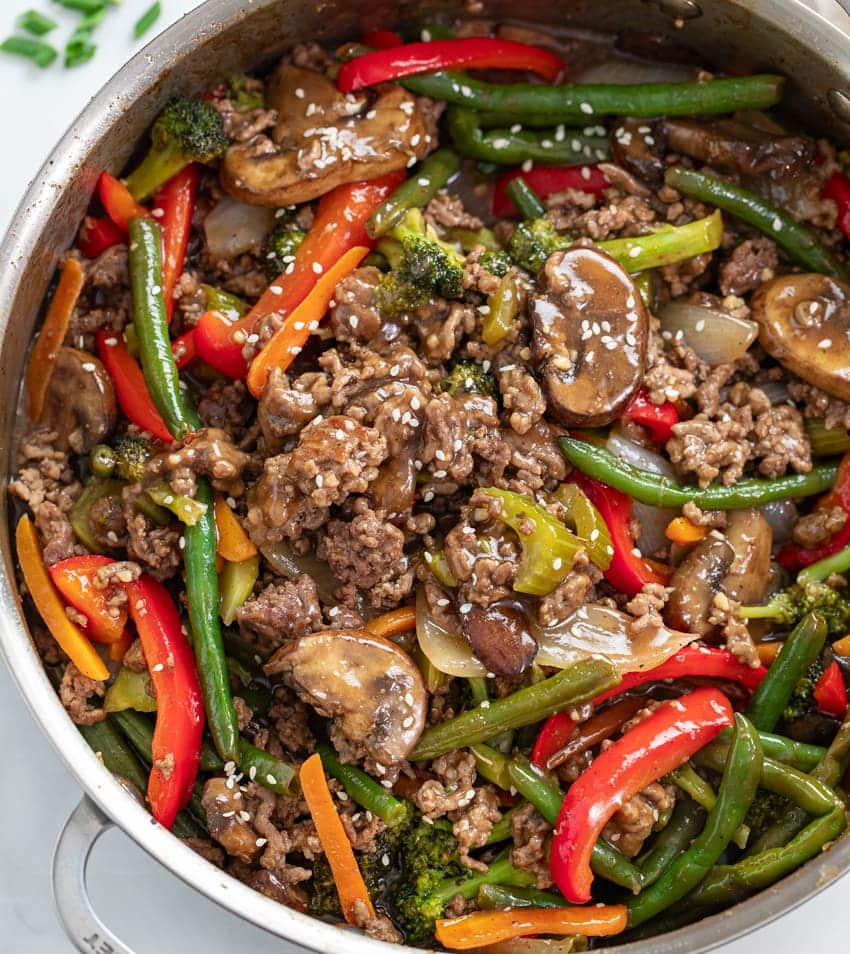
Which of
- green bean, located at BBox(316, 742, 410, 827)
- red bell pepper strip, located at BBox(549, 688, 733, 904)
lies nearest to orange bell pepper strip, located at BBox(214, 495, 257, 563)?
green bean, located at BBox(316, 742, 410, 827)

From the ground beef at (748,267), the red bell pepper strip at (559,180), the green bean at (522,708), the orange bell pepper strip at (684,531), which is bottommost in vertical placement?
the green bean at (522,708)

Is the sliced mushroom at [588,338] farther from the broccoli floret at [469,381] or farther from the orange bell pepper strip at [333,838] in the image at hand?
the orange bell pepper strip at [333,838]

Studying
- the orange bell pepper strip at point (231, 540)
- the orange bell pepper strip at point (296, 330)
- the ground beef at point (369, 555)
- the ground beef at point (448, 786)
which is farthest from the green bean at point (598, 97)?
the ground beef at point (448, 786)

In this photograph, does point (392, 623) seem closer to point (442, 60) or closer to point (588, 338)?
point (588, 338)

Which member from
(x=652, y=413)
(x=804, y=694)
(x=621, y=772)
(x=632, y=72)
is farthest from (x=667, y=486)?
(x=632, y=72)

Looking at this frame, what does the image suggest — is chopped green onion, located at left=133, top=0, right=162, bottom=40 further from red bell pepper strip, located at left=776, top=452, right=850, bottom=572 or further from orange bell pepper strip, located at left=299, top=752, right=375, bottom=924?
red bell pepper strip, located at left=776, top=452, right=850, bottom=572

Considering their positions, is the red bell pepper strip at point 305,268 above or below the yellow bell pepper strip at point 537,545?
above
